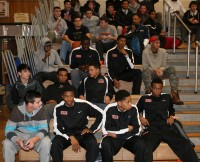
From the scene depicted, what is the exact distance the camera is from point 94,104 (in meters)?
7.27

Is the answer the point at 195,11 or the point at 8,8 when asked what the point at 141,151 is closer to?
the point at 195,11

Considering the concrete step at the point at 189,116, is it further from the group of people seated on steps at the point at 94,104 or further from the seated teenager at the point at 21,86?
the seated teenager at the point at 21,86

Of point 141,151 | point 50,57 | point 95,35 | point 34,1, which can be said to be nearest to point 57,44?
point 95,35

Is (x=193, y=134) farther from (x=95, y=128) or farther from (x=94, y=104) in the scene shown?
(x=95, y=128)

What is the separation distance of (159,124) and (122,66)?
1840 mm

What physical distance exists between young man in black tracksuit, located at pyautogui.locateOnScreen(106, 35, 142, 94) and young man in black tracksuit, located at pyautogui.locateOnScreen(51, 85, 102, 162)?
1677 mm

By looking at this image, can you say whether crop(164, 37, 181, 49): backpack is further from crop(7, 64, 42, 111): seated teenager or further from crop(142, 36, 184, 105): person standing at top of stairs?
crop(7, 64, 42, 111): seated teenager

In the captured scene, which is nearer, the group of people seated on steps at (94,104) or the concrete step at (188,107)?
the group of people seated on steps at (94,104)

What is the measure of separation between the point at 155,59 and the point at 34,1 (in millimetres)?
6262

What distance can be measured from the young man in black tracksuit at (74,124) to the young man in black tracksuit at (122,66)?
66.0 inches

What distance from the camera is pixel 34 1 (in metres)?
13.9

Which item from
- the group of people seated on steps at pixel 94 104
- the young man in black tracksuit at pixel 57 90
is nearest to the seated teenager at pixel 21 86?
the group of people seated on steps at pixel 94 104

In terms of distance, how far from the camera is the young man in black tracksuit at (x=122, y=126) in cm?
660

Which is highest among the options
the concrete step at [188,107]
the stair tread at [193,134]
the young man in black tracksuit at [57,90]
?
the young man in black tracksuit at [57,90]
